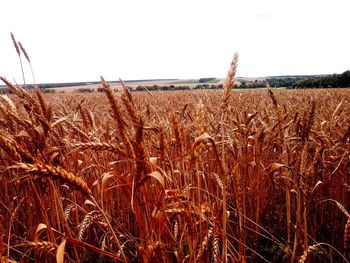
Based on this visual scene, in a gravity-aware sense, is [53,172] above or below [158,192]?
above

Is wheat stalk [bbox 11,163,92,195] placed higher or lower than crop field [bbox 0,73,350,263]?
higher

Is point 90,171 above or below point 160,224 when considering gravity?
below

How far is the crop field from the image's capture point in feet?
3.12

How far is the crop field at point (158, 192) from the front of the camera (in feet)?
3.12

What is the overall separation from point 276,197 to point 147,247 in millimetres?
1914

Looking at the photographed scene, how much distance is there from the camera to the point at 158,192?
132cm

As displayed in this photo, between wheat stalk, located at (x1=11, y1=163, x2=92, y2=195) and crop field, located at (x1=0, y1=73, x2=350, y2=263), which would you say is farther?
crop field, located at (x1=0, y1=73, x2=350, y2=263)

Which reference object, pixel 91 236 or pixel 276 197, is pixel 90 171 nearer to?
pixel 91 236

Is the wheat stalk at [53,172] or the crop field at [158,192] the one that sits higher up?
the wheat stalk at [53,172]

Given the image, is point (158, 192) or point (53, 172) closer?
point (53, 172)

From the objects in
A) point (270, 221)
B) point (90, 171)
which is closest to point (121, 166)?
point (90, 171)

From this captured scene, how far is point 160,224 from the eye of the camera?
1.02 meters

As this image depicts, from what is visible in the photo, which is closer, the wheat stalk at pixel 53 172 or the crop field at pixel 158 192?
the wheat stalk at pixel 53 172

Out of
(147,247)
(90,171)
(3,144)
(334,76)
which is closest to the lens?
(3,144)
